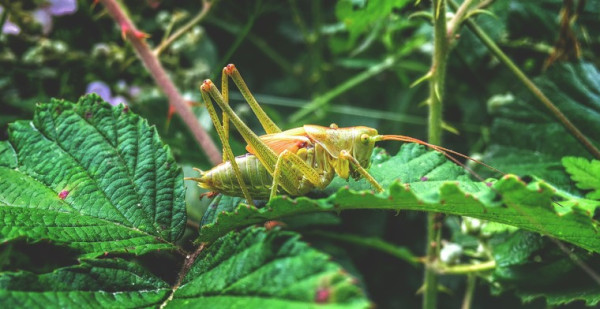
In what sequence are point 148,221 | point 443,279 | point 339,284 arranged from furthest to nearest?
1. point 443,279
2. point 148,221
3. point 339,284

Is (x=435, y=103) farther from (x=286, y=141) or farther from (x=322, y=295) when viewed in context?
(x=322, y=295)

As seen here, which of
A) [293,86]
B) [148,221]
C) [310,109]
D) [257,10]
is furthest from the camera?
[293,86]

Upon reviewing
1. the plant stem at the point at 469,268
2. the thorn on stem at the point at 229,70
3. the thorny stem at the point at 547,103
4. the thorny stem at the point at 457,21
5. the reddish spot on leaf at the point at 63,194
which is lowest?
the plant stem at the point at 469,268

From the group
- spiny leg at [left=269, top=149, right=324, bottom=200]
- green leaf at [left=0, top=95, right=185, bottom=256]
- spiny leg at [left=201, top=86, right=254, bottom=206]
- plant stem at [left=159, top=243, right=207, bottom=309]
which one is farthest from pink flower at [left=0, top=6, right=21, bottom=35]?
plant stem at [left=159, top=243, right=207, bottom=309]

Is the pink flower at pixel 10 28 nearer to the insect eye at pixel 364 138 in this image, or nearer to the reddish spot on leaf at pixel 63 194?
the reddish spot on leaf at pixel 63 194

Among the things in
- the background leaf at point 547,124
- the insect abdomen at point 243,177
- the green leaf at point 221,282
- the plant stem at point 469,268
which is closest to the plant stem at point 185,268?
the green leaf at point 221,282

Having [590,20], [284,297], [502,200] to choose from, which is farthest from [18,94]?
[590,20]

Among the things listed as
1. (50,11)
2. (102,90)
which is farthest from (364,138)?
(50,11)

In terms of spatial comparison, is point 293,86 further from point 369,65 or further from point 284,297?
point 284,297
